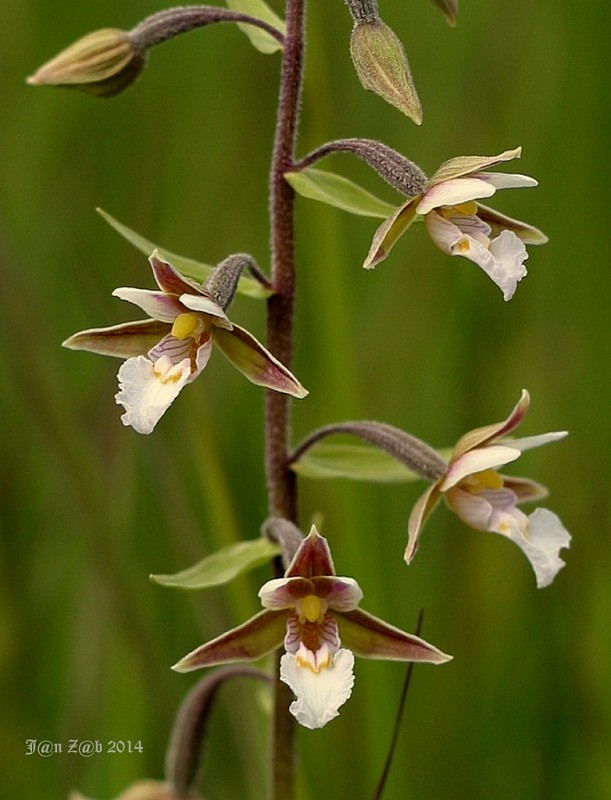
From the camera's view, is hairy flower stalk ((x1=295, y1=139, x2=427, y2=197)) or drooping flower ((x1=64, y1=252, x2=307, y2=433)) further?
hairy flower stalk ((x1=295, y1=139, x2=427, y2=197))

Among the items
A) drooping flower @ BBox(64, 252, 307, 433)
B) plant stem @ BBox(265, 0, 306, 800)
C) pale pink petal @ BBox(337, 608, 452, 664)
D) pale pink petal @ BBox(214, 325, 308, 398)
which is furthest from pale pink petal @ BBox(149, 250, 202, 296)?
pale pink petal @ BBox(337, 608, 452, 664)

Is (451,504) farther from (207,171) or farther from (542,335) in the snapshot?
(207,171)

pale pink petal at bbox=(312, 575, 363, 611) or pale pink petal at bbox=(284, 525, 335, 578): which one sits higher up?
pale pink petal at bbox=(284, 525, 335, 578)

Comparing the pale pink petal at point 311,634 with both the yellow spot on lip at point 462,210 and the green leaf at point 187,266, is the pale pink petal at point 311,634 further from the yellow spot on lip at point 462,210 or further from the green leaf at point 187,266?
the yellow spot on lip at point 462,210

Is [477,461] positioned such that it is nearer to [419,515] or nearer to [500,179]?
[419,515]

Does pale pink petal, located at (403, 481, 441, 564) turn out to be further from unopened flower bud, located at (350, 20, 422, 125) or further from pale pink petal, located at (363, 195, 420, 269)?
unopened flower bud, located at (350, 20, 422, 125)

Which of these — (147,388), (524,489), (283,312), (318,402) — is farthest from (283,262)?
(318,402)

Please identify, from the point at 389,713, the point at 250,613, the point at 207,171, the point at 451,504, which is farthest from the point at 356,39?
the point at 207,171
